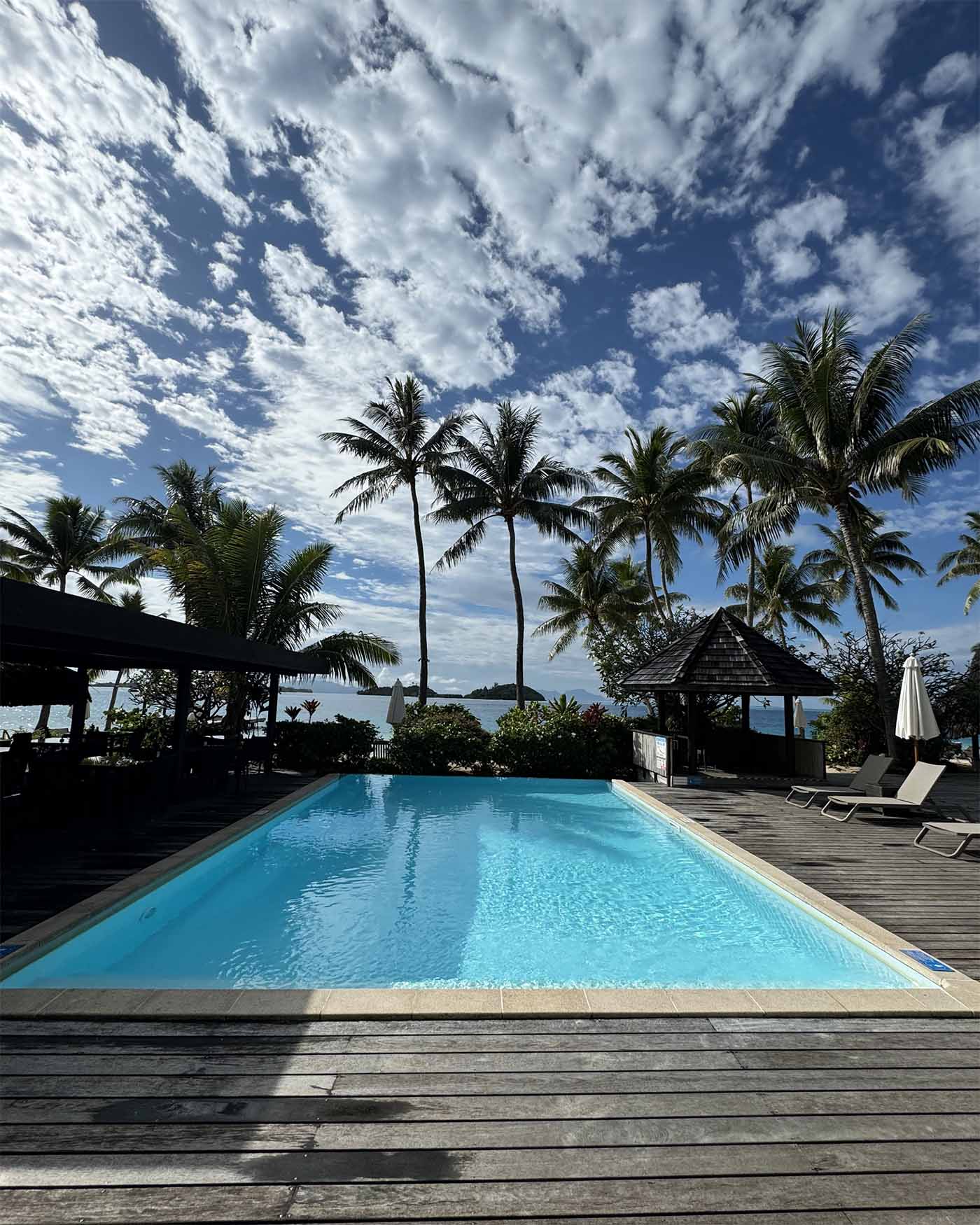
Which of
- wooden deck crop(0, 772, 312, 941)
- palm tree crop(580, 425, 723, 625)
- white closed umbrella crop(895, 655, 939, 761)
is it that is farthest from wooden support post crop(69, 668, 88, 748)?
palm tree crop(580, 425, 723, 625)

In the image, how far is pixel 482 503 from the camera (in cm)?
2248

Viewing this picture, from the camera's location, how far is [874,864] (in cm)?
720

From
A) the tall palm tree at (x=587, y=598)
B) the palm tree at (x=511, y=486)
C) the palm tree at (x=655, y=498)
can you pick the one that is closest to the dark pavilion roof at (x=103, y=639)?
the palm tree at (x=511, y=486)

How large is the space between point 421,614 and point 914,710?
48.7 feet

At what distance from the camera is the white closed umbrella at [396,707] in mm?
16422

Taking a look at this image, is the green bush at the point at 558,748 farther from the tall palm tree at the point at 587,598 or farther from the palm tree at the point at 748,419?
the tall palm tree at the point at 587,598

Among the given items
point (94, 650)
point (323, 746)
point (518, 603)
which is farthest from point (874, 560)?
point (94, 650)

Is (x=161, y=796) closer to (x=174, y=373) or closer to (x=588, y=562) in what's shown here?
(x=174, y=373)

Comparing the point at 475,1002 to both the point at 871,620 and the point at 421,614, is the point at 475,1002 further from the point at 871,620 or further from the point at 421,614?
the point at 421,614

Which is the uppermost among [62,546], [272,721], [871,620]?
[62,546]

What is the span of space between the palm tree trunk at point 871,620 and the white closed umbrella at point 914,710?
4498mm

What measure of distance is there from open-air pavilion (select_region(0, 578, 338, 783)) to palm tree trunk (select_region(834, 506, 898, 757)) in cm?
1299

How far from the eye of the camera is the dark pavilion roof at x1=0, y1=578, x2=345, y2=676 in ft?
16.0

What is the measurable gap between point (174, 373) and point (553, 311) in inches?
289
